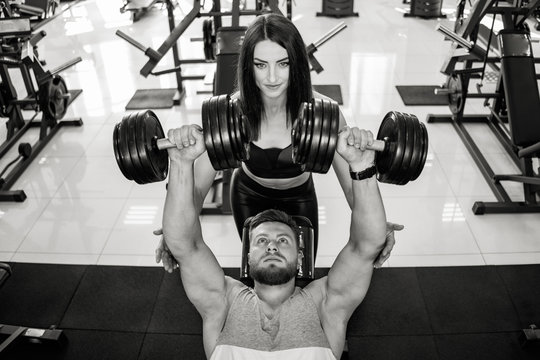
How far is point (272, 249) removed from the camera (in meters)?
1.56

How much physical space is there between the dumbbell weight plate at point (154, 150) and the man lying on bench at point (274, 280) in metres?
0.06

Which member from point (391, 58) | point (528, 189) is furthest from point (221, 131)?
point (391, 58)

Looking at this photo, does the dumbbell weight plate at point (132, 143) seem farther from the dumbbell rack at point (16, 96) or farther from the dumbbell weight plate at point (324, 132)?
the dumbbell rack at point (16, 96)

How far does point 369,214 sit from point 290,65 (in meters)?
0.58

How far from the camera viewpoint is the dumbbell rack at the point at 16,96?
121 inches

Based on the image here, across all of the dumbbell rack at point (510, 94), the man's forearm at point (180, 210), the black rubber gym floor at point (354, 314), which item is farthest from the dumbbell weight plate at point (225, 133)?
the dumbbell rack at point (510, 94)

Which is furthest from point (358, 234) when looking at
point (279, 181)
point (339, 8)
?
point (339, 8)

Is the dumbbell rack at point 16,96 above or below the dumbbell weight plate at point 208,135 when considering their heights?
below

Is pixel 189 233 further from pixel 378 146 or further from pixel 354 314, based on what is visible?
pixel 354 314

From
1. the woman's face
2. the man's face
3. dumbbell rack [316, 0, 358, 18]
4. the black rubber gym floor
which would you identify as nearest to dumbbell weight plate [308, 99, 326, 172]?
the woman's face

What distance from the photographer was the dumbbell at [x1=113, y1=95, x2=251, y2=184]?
1.35 metres

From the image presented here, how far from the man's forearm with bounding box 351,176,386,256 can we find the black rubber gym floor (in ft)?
2.83

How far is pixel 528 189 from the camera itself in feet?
9.39

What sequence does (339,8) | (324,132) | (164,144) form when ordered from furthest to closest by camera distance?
(339,8) < (164,144) < (324,132)
